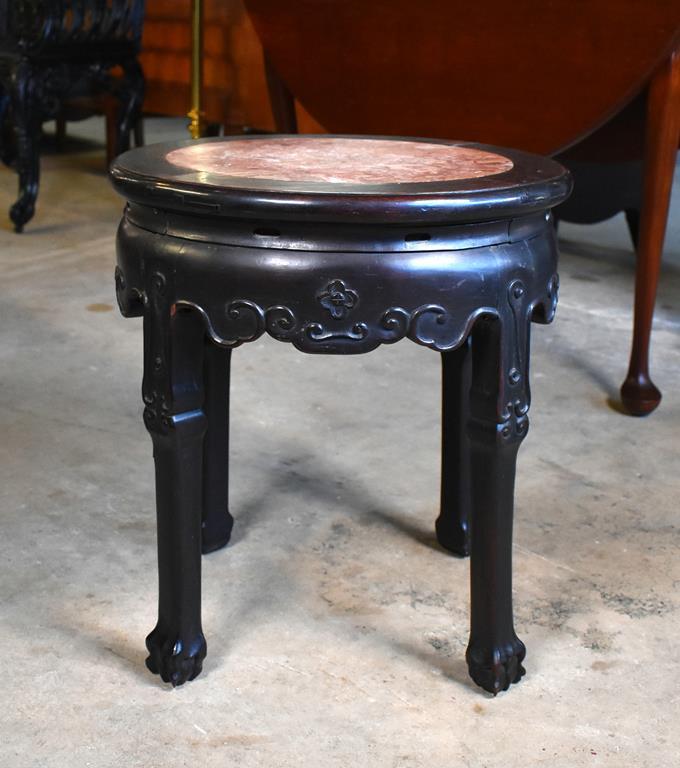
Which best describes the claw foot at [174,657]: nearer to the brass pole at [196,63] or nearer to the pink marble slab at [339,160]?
the pink marble slab at [339,160]

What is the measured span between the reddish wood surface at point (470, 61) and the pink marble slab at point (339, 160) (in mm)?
848

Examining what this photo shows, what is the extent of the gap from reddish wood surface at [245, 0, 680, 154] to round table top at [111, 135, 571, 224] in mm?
868

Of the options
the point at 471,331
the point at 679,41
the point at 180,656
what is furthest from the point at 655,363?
the point at 180,656

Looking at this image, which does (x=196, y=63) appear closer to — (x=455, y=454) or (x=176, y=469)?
(x=455, y=454)

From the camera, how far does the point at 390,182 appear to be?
44.8 inches

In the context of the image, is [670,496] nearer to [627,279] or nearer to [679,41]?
[679,41]

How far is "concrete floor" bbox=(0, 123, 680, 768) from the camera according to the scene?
1.19 metres

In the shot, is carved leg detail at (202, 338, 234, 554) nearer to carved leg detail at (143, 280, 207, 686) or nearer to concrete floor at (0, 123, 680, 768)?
concrete floor at (0, 123, 680, 768)

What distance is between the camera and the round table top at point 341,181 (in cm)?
105

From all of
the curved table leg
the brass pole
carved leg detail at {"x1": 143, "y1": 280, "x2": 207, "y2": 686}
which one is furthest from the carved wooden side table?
the brass pole

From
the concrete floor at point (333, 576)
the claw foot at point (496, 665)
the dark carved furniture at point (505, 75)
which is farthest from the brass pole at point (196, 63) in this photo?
the claw foot at point (496, 665)

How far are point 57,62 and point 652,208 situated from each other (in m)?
1.91

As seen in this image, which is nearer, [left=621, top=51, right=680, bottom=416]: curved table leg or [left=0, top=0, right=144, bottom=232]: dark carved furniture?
[left=621, top=51, right=680, bottom=416]: curved table leg

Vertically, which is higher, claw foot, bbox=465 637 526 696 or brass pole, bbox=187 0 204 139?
brass pole, bbox=187 0 204 139
